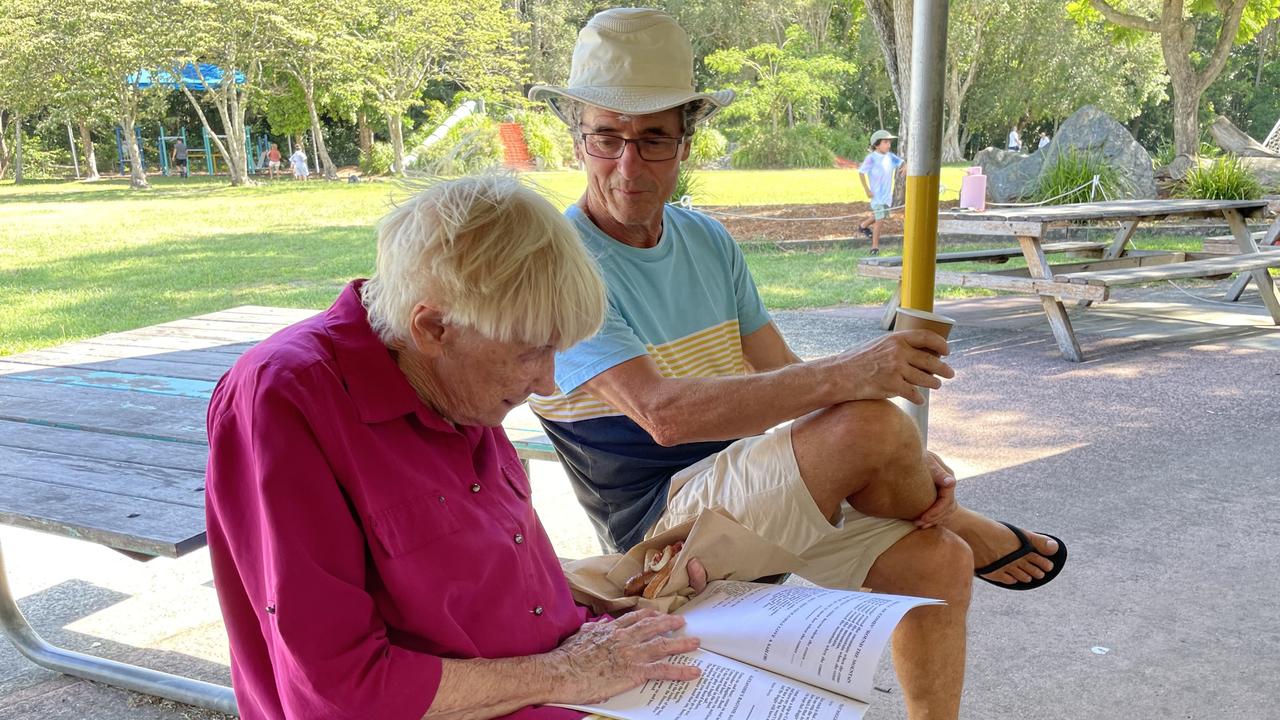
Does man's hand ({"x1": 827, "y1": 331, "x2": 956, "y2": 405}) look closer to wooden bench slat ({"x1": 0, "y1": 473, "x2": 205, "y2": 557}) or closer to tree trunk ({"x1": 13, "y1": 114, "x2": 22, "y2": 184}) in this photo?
wooden bench slat ({"x1": 0, "y1": 473, "x2": 205, "y2": 557})

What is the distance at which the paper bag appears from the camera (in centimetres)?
186

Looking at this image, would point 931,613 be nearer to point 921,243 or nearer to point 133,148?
point 921,243

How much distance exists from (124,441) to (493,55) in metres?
31.1

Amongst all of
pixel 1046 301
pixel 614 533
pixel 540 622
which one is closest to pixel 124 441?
pixel 614 533

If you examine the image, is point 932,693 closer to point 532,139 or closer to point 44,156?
point 532,139

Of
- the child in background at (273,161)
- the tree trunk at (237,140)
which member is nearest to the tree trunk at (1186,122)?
the tree trunk at (237,140)

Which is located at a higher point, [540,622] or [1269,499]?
[540,622]

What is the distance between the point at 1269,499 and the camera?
4.21 meters

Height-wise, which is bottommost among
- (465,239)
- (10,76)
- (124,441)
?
(124,441)

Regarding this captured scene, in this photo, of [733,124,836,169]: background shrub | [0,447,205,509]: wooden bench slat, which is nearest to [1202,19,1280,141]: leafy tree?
[733,124,836,169]: background shrub

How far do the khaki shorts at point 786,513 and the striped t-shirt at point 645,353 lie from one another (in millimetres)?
219

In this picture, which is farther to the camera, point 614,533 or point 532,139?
point 532,139

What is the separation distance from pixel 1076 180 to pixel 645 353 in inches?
Answer: 496

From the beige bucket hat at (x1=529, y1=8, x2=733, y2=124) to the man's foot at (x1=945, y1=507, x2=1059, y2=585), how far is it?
110cm
